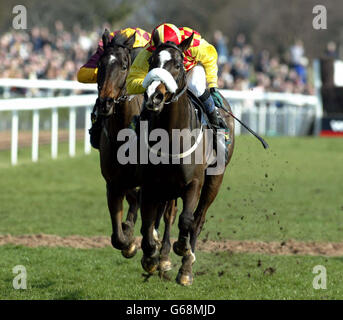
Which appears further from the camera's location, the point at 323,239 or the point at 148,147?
the point at 323,239

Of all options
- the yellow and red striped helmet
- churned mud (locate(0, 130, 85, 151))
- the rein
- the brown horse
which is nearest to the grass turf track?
the brown horse

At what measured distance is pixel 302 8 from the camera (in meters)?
37.8

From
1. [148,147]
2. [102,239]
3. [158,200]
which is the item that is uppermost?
[148,147]

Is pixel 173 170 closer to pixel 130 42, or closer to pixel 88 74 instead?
pixel 130 42

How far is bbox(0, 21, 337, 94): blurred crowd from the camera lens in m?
17.0

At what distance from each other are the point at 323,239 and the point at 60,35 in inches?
543

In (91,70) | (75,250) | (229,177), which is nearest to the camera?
(91,70)

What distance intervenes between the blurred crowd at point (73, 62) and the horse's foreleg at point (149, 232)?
7.14 metres

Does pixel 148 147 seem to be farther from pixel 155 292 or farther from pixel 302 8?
pixel 302 8

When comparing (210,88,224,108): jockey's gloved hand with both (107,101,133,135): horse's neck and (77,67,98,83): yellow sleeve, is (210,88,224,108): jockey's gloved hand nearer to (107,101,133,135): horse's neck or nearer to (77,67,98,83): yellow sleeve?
(107,101,133,135): horse's neck

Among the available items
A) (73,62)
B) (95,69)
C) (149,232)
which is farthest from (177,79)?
(73,62)

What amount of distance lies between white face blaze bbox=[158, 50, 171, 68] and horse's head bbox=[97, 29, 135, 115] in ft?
1.92

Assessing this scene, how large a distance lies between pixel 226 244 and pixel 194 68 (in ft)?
7.61
